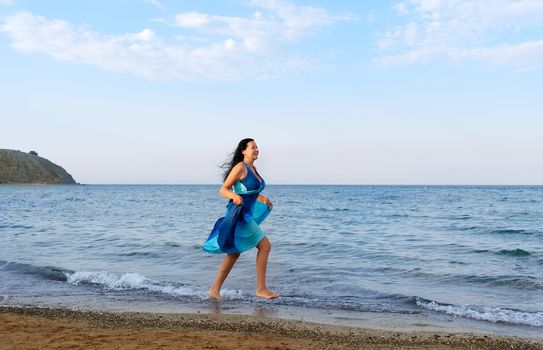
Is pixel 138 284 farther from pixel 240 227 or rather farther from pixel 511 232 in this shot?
pixel 511 232

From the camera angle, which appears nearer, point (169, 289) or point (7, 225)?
point (169, 289)

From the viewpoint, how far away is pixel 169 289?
9156 millimetres

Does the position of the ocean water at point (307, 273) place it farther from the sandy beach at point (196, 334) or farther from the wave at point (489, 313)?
the sandy beach at point (196, 334)

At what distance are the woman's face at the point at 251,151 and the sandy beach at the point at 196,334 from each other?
83.5 inches

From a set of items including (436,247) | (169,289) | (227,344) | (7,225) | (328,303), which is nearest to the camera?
(227,344)

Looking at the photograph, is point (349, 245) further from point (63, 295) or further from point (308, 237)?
point (63, 295)

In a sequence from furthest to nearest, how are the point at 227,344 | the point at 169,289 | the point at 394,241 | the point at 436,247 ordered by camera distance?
the point at 394,241
the point at 436,247
the point at 169,289
the point at 227,344

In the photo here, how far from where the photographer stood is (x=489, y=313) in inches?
301

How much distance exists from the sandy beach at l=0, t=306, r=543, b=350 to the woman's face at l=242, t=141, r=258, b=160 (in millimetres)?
2120

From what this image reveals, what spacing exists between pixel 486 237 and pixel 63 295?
14745mm

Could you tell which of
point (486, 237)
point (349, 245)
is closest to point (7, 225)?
point (349, 245)

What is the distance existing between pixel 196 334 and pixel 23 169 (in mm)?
133650

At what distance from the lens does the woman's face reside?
7.40 m

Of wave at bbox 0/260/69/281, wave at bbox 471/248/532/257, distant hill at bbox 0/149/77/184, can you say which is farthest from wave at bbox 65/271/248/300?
distant hill at bbox 0/149/77/184
